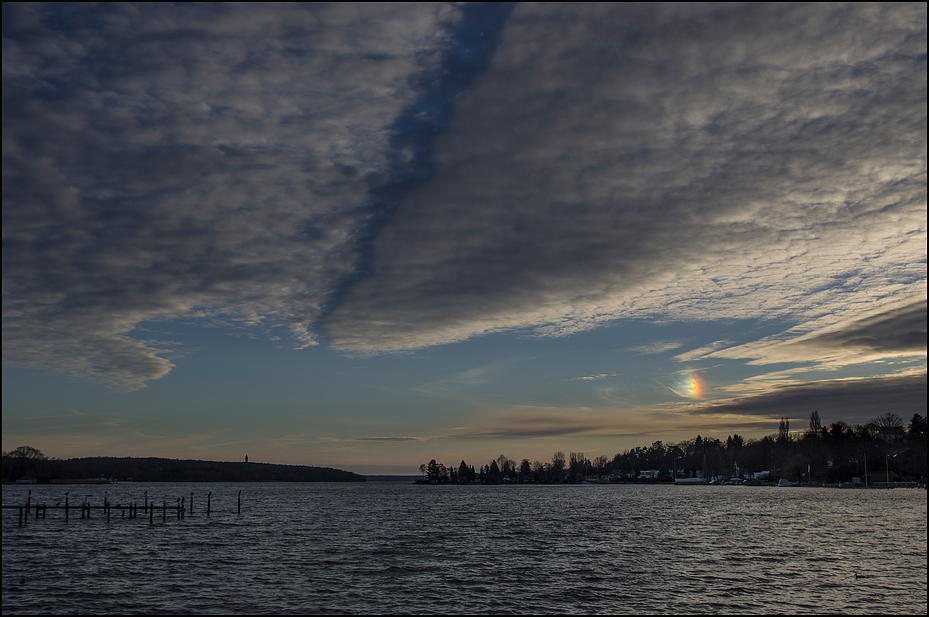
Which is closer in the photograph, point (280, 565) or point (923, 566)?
point (923, 566)

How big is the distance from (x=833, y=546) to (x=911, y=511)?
63136 millimetres

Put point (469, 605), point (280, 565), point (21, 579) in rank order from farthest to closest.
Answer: point (280, 565)
point (21, 579)
point (469, 605)

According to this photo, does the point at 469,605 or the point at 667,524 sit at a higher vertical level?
the point at 469,605

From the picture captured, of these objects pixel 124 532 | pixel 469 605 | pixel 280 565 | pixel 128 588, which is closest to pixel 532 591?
pixel 469 605

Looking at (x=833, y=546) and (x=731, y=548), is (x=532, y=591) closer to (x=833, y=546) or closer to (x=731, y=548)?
(x=731, y=548)

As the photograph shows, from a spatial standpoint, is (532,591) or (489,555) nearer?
(532,591)

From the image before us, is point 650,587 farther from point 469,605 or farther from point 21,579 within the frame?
point 21,579

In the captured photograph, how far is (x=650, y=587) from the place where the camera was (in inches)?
1815

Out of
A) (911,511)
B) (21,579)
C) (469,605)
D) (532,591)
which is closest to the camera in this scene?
(469,605)

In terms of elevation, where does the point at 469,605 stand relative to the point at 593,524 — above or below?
above

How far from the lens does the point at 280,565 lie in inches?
2254

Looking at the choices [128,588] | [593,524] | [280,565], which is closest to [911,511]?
[593,524]

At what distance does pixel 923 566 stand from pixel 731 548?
1821cm

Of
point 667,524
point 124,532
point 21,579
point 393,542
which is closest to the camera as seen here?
point 21,579
